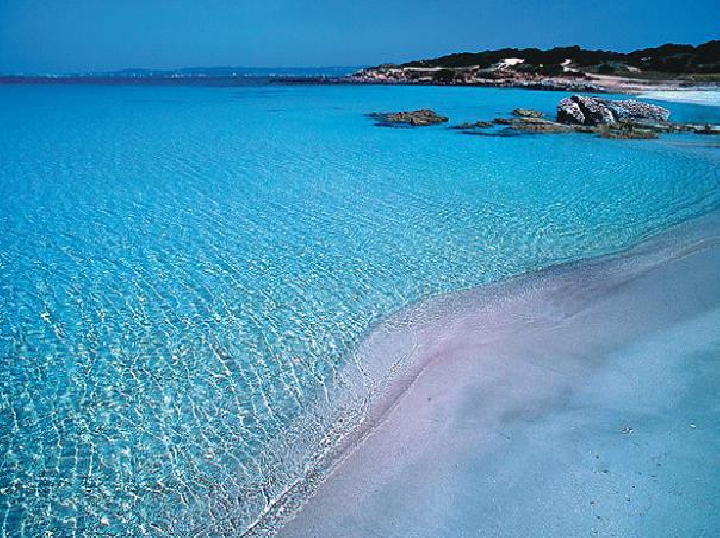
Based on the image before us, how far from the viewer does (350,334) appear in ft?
27.7

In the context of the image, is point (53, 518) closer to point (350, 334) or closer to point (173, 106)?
point (350, 334)

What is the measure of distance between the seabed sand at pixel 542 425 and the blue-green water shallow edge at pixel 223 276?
31.6 inches

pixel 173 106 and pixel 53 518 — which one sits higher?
pixel 173 106

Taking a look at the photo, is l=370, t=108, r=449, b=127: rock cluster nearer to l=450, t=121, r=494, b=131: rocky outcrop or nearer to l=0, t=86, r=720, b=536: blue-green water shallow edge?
l=450, t=121, r=494, b=131: rocky outcrop

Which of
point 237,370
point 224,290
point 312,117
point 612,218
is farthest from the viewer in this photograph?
point 312,117

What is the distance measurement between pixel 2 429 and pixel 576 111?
35383 mm

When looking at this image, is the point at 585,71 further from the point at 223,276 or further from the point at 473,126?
the point at 223,276

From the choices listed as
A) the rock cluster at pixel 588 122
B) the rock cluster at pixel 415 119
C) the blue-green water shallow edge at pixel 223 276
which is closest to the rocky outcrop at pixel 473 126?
the rock cluster at pixel 588 122

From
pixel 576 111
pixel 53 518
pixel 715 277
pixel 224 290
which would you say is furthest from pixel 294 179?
pixel 576 111

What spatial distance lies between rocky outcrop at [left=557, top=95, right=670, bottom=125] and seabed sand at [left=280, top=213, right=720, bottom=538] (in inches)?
1076

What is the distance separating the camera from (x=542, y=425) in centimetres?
609

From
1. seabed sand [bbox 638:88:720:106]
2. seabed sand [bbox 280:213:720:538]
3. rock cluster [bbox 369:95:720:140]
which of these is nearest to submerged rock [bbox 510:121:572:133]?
rock cluster [bbox 369:95:720:140]

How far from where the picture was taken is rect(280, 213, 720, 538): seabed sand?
16.0 ft

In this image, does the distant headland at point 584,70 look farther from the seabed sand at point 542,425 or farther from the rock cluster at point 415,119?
the seabed sand at point 542,425
